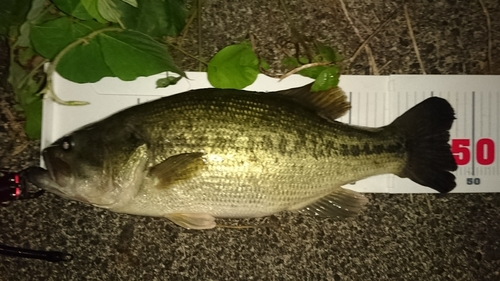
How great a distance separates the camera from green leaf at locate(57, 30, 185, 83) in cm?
141

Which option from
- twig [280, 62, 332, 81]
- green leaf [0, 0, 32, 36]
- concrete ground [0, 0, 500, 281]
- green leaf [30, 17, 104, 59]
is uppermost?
green leaf [0, 0, 32, 36]

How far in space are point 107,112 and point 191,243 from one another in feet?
1.62

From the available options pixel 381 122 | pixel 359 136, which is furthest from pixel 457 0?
pixel 359 136

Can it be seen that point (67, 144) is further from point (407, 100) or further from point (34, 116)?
point (407, 100)

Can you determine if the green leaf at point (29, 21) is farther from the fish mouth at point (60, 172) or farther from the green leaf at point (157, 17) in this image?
the fish mouth at point (60, 172)

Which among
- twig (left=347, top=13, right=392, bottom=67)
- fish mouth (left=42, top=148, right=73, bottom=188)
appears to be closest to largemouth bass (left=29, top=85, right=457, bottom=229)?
fish mouth (left=42, top=148, right=73, bottom=188)

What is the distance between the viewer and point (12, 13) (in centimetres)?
144

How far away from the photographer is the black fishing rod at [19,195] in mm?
Answer: 1410

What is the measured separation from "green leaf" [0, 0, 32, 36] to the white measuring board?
0.90ft

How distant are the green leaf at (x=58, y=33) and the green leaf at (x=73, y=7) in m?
0.03

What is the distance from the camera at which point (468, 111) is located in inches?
60.7

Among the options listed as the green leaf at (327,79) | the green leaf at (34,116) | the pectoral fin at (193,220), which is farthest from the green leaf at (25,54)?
the green leaf at (327,79)

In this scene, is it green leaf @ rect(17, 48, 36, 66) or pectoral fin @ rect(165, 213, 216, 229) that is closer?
pectoral fin @ rect(165, 213, 216, 229)

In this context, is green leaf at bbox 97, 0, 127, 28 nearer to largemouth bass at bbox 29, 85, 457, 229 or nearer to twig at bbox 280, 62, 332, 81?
largemouth bass at bbox 29, 85, 457, 229
